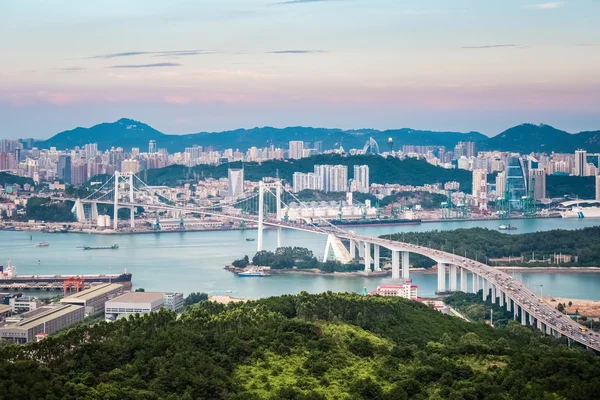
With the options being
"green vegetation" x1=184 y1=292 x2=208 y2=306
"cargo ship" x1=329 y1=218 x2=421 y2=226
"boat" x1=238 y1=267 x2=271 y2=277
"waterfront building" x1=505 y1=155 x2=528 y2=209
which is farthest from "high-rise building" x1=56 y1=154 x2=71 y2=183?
"green vegetation" x1=184 y1=292 x2=208 y2=306

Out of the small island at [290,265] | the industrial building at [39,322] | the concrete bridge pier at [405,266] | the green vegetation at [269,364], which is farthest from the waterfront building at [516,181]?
the green vegetation at [269,364]

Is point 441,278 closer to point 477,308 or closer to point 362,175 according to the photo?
point 477,308

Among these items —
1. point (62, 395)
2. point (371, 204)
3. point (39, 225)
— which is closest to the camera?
point (62, 395)

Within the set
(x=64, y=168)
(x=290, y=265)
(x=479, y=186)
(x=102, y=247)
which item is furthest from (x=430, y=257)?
(x=64, y=168)

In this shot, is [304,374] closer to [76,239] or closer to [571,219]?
[76,239]

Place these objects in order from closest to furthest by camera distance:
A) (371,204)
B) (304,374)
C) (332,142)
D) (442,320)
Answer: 1. (304,374)
2. (442,320)
3. (371,204)
4. (332,142)

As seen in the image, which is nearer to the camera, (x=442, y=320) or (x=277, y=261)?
(x=442, y=320)

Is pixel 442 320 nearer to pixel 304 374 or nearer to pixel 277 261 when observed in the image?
pixel 304 374

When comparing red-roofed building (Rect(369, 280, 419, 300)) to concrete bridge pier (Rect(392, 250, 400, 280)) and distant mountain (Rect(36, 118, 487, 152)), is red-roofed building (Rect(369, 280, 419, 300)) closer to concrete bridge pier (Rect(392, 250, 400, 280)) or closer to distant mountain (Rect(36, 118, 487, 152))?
concrete bridge pier (Rect(392, 250, 400, 280))

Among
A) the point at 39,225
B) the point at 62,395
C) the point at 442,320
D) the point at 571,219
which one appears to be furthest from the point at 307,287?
the point at 571,219
